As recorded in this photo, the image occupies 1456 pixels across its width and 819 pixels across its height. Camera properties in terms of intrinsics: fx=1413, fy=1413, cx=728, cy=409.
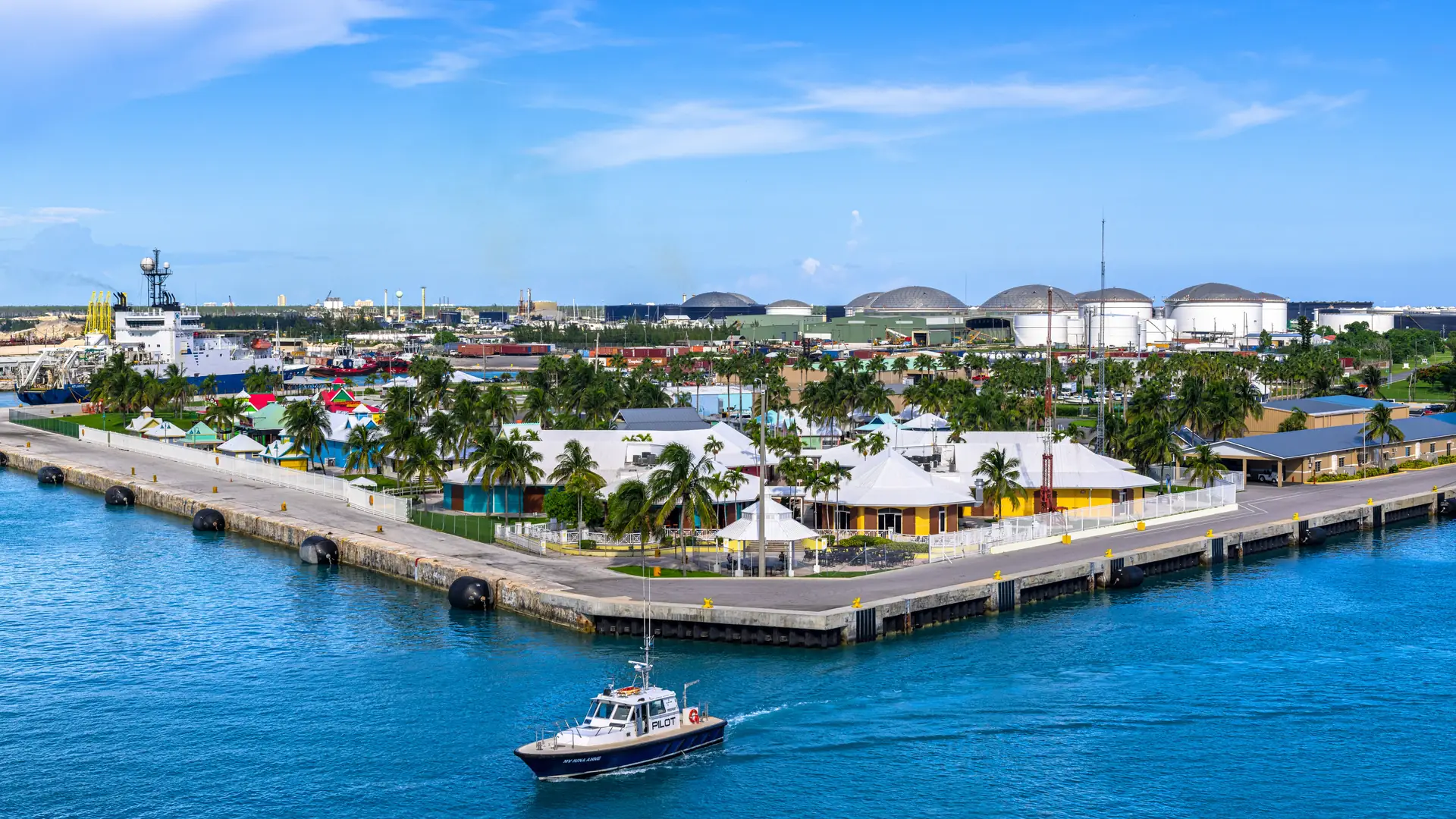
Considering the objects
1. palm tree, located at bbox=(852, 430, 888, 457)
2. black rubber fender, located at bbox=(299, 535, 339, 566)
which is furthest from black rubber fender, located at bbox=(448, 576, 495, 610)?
palm tree, located at bbox=(852, 430, 888, 457)

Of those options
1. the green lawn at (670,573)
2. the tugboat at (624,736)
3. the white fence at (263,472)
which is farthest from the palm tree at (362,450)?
the tugboat at (624,736)

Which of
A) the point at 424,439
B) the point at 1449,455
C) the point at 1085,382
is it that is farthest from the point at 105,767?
the point at 1085,382

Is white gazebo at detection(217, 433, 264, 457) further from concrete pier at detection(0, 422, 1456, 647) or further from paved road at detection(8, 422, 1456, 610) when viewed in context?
concrete pier at detection(0, 422, 1456, 647)

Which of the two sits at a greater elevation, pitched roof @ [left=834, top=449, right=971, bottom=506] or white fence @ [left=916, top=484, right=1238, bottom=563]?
pitched roof @ [left=834, top=449, right=971, bottom=506]

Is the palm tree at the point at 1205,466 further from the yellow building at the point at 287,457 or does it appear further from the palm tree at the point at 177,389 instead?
the palm tree at the point at 177,389

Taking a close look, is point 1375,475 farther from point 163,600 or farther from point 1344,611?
point 163,600
